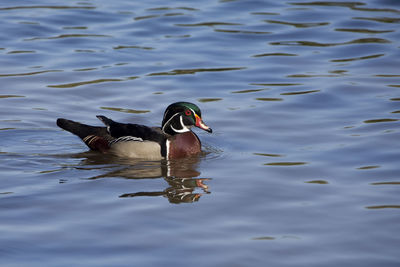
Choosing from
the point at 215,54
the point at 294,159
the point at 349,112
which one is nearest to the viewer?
the point at 294,159

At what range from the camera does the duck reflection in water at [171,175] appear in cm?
912

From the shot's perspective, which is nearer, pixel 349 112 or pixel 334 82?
pixel 349 112

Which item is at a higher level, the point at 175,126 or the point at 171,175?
the point at 175,126

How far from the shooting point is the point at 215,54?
15.9 m

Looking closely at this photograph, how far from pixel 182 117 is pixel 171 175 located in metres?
1.40

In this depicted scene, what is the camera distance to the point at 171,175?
10148mm

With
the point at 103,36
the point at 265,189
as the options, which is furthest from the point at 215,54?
the point at 265,189

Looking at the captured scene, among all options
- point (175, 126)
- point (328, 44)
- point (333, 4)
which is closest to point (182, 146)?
point (175, 126)

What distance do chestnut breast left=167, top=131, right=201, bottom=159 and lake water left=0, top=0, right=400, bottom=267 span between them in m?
0.20

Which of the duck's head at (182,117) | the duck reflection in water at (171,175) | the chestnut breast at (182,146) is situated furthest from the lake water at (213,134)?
the duck's head at (182,117)

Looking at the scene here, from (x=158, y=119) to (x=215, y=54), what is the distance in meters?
3.80

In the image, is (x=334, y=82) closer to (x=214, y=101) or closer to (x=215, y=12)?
(x=214, y=101)

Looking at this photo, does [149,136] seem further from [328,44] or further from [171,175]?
[328,44]

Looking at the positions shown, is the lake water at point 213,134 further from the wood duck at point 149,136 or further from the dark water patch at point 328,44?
the wood duck at point 149,136
